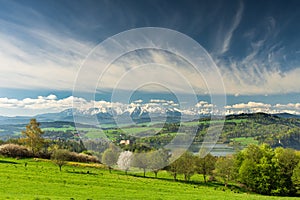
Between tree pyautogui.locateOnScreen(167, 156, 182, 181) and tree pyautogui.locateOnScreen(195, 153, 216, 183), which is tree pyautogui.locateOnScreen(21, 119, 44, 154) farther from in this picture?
tree pyautogui.locateOnScreen(195, 153, 216, 183)

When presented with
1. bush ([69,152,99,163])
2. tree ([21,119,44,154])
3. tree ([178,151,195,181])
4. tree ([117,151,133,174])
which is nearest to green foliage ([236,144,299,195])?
tree ([178,151,195,181])

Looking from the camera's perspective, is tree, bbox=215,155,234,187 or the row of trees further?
tree, bbox=215,155,234,187

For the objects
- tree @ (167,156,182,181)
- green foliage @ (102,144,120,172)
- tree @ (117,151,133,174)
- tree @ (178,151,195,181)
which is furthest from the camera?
tree @ (178,151,195,181)

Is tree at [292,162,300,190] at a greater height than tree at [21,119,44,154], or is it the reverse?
tree at [21,119,44,154]

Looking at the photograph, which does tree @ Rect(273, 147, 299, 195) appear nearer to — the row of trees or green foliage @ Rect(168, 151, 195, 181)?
the row of trees

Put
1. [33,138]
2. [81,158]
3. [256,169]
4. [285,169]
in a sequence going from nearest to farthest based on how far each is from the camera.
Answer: [256,169] < [285,169] < [33,138] < [81,158]

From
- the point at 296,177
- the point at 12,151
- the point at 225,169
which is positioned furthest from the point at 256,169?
the point at 12,151

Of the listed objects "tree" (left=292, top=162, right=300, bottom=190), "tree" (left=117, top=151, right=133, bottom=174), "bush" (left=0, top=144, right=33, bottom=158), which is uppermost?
"tree" (left=117, top=151, right=133, bottom=174)

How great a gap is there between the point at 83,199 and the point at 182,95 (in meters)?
10.6

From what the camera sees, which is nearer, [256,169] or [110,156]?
[110,156]

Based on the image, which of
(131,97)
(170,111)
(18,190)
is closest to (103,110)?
(131,97)

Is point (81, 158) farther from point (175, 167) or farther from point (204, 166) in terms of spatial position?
point (204, 166)

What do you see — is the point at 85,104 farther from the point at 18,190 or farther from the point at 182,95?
the point at 18,190

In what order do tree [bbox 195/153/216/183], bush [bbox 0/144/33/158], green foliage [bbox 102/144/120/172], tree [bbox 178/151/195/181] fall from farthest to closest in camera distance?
1. tree [bbox 195/153/216/183]
2. tree [bbox 178/151/195/181]
3. bush [bbox 0/144/33/158]
4. green foliage [bbox 102/144/120/172]
